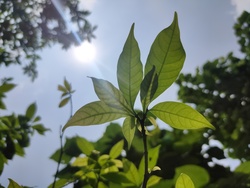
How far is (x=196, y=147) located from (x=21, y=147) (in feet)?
2.37

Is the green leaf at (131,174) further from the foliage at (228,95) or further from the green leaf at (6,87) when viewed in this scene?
the foliage at (228,95)

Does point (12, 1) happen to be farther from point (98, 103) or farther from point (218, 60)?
point (98, 103)

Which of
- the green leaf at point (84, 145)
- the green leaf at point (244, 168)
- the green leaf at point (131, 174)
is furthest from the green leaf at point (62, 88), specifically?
the green leaf at point (244, 168)

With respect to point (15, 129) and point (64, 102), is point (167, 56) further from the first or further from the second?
point (15, 129)

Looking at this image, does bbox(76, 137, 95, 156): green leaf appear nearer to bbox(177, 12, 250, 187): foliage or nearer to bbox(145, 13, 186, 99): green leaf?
bbox(145, 13, 186, 99): green leaf

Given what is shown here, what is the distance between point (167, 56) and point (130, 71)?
0.06 meters

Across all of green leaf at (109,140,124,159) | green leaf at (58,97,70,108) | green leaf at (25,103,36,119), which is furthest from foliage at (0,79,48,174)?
green leaf at (109,140,124,159)

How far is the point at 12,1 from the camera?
2.38 metres

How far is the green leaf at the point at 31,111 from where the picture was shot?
4.40 feet

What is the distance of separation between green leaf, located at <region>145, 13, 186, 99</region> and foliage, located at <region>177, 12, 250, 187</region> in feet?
3.80

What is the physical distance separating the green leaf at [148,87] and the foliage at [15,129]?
0.75 meters

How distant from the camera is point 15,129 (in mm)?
1232

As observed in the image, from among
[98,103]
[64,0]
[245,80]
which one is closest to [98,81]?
[98,103]

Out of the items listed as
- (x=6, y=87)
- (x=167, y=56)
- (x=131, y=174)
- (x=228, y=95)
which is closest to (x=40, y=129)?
(x=6, y=87)
